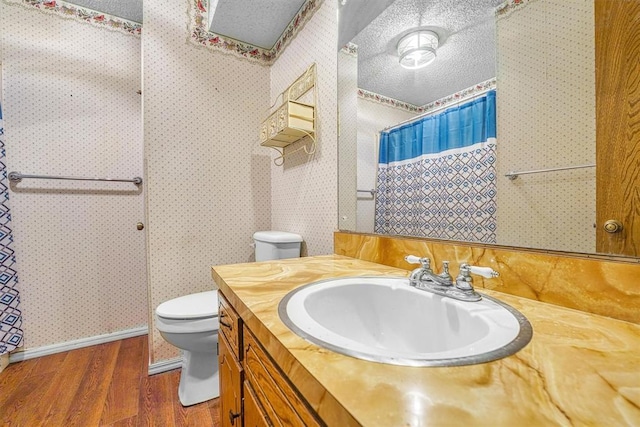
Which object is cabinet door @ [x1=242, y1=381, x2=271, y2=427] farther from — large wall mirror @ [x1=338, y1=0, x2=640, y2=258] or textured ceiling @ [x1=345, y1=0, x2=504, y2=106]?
textured ceiling @ [x1=345, y1=0, x2=504, y2=106]

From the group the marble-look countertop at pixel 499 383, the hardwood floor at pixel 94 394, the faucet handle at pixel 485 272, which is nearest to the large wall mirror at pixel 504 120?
the faucet handle at pixel 485 272

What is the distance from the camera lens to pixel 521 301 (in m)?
0.64

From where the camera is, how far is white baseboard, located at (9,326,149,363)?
1.74 m

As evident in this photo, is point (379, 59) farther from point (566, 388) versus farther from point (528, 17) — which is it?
point (566, 388)

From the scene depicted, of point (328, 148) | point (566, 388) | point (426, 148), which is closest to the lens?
point (566, 388)

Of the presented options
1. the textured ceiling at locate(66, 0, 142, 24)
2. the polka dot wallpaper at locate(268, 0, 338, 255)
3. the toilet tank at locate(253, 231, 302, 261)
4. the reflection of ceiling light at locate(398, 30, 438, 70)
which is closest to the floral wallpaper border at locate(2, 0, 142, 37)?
the textured ceiling at locate(66, 0, 142, 24)

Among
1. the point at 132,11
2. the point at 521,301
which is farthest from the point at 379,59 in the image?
the point at 132,11

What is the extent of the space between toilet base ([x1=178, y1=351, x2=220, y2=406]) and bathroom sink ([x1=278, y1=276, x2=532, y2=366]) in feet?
3.33

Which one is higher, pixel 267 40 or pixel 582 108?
pixel 267 40

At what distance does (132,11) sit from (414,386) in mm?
2630

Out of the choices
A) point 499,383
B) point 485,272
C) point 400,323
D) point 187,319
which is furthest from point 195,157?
point 499,383

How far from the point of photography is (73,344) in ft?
6.18

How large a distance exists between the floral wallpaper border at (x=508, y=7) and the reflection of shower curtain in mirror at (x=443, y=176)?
209mm

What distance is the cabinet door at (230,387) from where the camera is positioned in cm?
76
